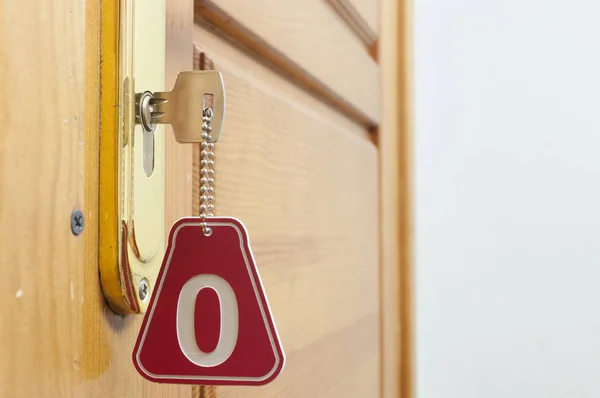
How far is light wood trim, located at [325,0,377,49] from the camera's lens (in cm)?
72

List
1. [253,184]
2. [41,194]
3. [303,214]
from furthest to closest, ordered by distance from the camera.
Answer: [303,214], [253,184], [41,194]

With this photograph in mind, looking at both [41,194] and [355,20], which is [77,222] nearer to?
[41,194]

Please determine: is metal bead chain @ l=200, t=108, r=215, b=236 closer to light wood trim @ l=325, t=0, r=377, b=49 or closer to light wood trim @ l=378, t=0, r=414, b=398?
light wood trim @ l=325, t=0, r=377, b=49

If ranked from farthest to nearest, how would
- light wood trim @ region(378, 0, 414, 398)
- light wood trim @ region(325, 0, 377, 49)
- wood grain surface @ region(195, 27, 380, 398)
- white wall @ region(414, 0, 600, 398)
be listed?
white wall @ region(414, 0, 600, 398) < light wood trim @ region(378, 0, 414, 398) < light wood trim @ region(325, 0, 377, 49) < wood grain surface @ region(195, 27, 380, 398)

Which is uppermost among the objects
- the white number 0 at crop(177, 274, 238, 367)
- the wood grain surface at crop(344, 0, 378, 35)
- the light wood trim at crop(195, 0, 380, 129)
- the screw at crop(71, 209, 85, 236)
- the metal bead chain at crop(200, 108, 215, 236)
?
the wood grain surface at crop(344, 0, 378, 35)

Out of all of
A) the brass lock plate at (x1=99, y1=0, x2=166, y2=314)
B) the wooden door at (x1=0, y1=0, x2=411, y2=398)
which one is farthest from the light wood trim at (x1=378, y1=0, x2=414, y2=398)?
the brass lock plate at (x1=99, y1=0, x2=166, y2=314)

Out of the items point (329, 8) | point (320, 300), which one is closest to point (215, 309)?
point (320, 300)

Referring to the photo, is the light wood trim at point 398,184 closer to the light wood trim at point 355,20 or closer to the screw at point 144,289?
the light wood trim at point 355,20

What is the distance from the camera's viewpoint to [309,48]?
0.58 metres

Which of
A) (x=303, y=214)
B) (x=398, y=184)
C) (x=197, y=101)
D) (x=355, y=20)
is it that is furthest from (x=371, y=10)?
(x=197, y=101)

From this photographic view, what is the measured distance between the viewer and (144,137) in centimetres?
29

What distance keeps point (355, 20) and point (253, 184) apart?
1.32 feet

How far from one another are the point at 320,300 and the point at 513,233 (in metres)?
0.64

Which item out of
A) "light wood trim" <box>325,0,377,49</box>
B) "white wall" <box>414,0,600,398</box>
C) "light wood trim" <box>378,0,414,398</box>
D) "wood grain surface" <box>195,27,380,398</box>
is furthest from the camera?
"white wall" <box>414,0,600,398</box>
